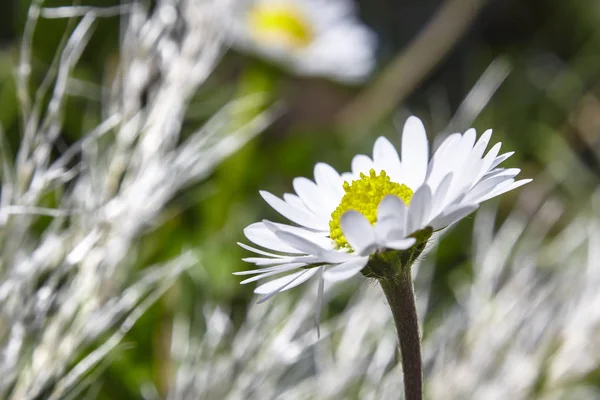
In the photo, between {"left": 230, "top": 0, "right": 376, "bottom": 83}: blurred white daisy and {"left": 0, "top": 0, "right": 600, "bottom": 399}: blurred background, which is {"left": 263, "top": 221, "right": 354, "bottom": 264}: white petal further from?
{"left": 230, "top": 0, "right": 376, "bottom": 83}: blurred white daisy

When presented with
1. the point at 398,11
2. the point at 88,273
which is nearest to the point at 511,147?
the point at 398,11

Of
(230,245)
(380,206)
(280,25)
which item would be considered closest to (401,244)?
(380,206)

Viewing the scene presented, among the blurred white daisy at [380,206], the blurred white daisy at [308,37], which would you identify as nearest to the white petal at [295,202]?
the blurred white daisy at [380,206]

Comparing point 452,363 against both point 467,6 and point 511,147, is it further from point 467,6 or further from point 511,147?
point 467,6

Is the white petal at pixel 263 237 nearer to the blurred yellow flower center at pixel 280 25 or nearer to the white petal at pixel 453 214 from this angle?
the white petal at pixel 453 214

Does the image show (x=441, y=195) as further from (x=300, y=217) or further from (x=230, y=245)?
(x=230, y=245)

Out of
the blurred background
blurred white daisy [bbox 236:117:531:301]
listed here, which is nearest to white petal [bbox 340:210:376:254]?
blurred white daisy [bbox 236:117:531:301]
